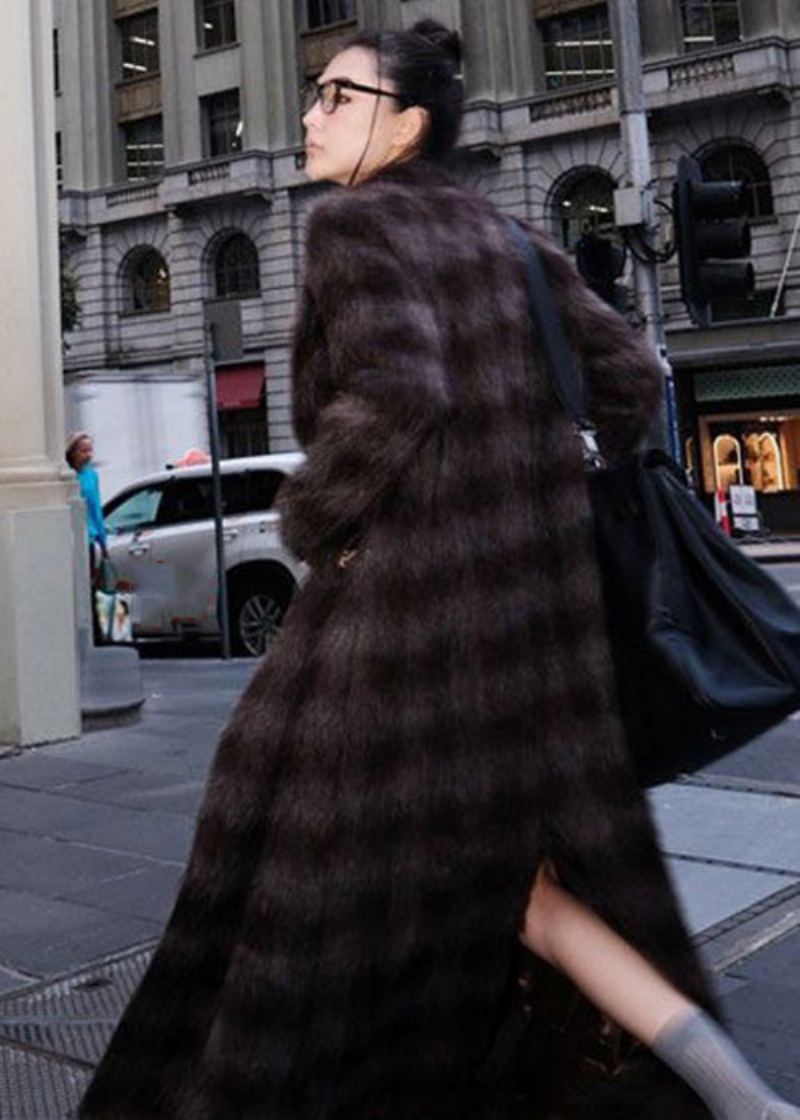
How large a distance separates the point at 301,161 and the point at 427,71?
1280 inches

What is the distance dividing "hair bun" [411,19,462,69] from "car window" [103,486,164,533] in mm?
10564

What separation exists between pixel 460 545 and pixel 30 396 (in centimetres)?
526

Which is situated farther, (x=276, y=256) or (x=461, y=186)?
(x=276, y=256)

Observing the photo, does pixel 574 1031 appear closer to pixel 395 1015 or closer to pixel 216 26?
pixel 395 1015

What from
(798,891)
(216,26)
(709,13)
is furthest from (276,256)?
(798,891)

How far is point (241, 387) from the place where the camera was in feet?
114

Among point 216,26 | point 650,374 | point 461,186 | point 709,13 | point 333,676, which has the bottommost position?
point 333,676

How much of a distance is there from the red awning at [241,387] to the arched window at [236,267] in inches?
82.6

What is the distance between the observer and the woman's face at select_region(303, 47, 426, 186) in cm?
231

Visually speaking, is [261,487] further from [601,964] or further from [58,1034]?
[601,964]

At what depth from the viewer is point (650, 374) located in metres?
2.30

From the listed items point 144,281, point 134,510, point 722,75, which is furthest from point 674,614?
point 144,281

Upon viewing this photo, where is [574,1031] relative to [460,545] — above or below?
below

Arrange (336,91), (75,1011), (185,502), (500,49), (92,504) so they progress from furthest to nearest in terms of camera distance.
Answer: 1. (500,49)
2. (185,502)
3. (92,504)
4. (75,1011)
5. (336,91)
